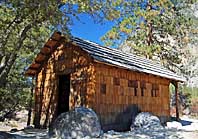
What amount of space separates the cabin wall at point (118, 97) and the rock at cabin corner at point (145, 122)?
Result: 19.6 inches

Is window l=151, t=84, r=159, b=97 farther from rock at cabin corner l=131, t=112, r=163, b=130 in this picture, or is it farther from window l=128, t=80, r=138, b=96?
rock at cabin corner l=131, t=112, r=163, b=130

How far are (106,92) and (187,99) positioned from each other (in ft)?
73.3

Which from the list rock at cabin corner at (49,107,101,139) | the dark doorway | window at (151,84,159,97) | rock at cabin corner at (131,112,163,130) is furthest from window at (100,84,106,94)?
window at (151,84,159,97)

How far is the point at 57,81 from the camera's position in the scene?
14.7 metres

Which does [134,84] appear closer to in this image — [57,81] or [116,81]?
[116,81]

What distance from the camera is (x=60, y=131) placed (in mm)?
10695

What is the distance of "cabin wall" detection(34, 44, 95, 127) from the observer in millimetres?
12891

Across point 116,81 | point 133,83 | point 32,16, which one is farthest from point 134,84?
point 32,16

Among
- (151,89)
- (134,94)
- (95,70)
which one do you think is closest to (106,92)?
(95,70)

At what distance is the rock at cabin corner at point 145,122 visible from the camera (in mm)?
13562

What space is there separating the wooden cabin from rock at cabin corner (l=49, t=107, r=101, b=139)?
1.50 meters

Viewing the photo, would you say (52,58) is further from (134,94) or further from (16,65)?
(16,65)

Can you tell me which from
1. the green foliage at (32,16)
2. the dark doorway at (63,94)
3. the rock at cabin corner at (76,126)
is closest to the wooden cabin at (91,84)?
the dark doorway at (63,94)

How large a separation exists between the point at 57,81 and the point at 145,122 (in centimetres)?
507
